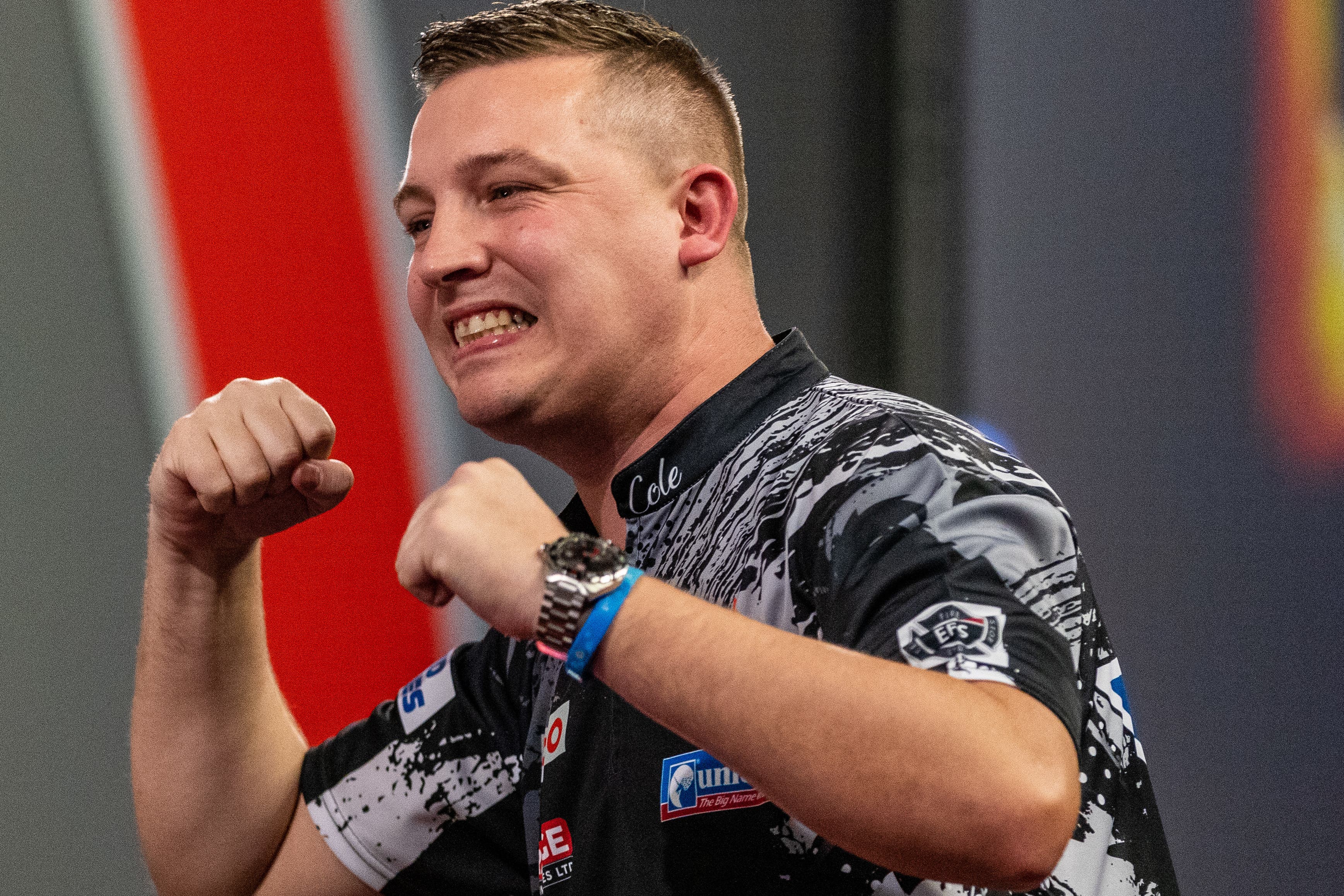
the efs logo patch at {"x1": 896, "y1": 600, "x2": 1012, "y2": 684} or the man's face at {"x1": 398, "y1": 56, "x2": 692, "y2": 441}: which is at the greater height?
the man's face at {"x1": 398, "y1": 56, "x2": 692, "y2": 441}

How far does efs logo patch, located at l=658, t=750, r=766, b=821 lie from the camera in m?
0.93

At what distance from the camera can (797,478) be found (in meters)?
0.97

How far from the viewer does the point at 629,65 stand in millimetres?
1271

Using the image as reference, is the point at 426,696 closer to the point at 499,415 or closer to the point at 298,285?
the point at 499,415

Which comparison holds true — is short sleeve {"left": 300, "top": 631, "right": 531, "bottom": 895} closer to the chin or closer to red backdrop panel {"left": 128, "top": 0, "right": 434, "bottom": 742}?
the chin

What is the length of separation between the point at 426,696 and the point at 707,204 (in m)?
0.62

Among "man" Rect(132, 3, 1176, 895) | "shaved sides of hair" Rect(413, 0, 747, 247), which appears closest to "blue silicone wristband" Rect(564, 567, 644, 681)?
"man" Rect(132, 3, 1176, 895)

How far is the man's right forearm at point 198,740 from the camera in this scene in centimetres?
129

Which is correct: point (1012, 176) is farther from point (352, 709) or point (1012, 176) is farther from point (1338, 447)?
point (352, 709)

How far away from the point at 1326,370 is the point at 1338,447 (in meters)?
0.13

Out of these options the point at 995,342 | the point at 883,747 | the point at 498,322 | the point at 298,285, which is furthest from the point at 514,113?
the point at 995,342

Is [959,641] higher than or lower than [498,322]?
lower

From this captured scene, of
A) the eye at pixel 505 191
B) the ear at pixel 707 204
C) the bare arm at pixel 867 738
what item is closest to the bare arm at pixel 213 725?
the eye at pixel 505 191

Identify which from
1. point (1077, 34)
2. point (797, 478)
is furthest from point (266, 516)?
point (1077, 34)
